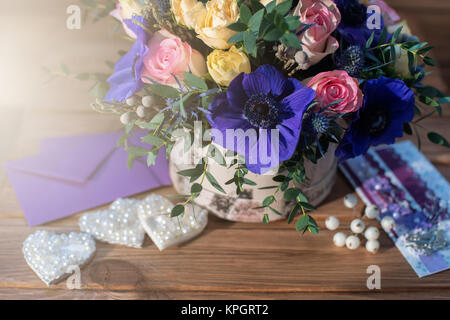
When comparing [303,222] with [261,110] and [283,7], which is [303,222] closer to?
[261,110]

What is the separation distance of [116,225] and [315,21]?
0.49m

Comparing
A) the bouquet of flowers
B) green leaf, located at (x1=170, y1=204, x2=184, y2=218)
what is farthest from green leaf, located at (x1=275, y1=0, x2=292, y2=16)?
green leaf, located at (x1=170, y1=204, x2=184, y2=218)

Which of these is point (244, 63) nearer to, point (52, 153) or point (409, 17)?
point (52, 153)

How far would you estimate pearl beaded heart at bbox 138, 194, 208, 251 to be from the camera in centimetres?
76

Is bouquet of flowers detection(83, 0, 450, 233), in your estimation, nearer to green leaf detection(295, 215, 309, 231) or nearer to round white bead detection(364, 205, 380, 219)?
green leaf detection(295, 215, 309, 231)

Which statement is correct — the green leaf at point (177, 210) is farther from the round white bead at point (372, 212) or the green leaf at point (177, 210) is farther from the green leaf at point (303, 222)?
the round white bead at point (372, 212)

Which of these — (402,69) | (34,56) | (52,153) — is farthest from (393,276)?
(34,56)

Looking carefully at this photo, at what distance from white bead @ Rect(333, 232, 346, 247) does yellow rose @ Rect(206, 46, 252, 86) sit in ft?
1.23

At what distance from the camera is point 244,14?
20.8 inches

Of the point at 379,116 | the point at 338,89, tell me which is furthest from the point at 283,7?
the point at 379,116

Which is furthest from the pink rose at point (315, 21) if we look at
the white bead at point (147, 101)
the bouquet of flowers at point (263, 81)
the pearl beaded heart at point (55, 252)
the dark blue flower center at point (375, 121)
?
the pearl beaded heart at point (55, 252)

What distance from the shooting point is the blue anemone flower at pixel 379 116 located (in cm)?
61

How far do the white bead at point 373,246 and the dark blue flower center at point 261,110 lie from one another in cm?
33

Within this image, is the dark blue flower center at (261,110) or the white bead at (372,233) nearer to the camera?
the dark blue flower center at (261,110)
